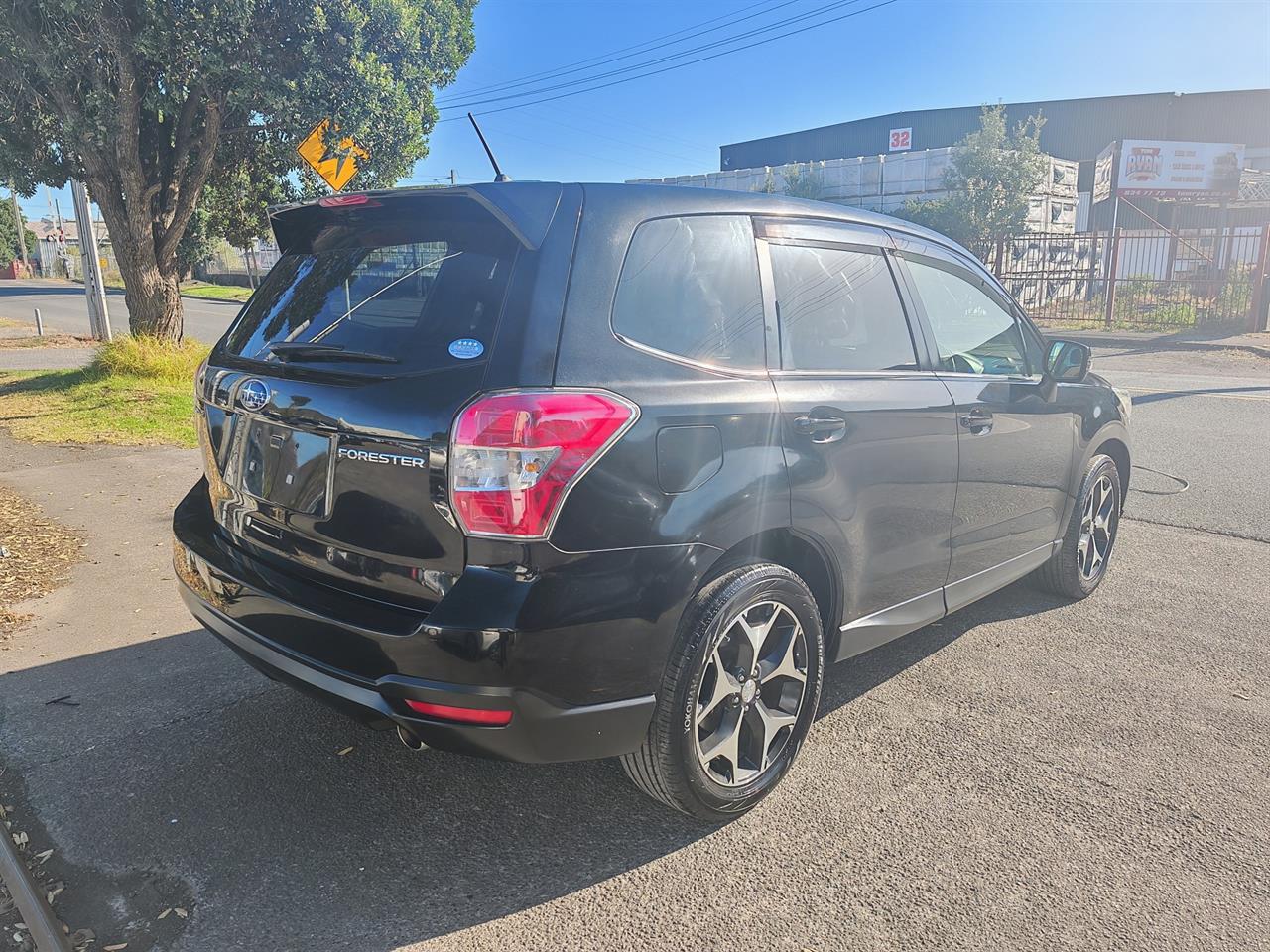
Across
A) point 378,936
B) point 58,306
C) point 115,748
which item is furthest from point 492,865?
point 58,306

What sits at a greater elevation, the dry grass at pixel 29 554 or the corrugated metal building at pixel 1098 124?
the corrugated metal building at pixel 1098 124

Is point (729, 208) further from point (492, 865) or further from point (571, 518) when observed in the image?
point (492, 865)

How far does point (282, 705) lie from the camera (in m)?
3.48

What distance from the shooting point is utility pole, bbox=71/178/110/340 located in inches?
502

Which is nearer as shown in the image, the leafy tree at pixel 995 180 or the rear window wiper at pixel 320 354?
the rear window wiper at pixel 320 354

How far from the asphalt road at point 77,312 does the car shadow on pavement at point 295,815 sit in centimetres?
1534

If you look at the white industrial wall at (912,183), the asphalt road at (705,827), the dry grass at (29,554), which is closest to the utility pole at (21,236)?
the white industrial wall at (912,183)

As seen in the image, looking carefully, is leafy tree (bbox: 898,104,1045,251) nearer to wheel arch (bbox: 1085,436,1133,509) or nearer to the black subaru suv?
wheel arch (bbox: 1085,436,1133,509)

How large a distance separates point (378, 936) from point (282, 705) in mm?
1396

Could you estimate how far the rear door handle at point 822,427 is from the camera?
2789 millimetres

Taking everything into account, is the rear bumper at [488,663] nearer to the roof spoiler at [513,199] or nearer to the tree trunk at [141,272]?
the roof spoiler at [513,199]

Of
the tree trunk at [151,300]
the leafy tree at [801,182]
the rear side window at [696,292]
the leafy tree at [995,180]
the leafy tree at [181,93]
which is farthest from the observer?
the leafy tree at [801,182]

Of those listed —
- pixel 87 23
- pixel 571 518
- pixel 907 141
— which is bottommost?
pixel 571 518

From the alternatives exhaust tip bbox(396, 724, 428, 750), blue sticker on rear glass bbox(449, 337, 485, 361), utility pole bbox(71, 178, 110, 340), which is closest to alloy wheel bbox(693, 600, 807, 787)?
exhaust tip bbox(396, 724, 428, 750)
